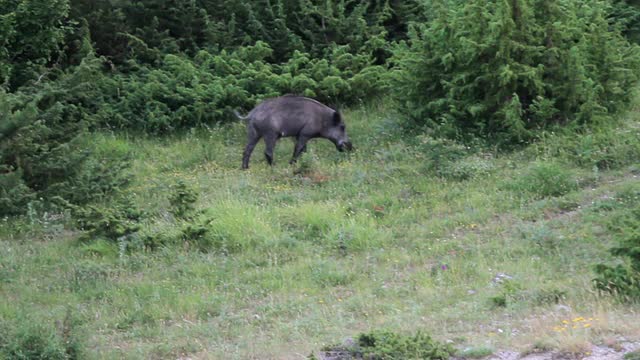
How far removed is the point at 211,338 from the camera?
1050 cm

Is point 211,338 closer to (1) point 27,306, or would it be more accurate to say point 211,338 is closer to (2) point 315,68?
(1) point 27,306

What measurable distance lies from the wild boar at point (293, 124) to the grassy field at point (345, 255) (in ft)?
1.08

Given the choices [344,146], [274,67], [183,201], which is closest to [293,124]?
[344,146]

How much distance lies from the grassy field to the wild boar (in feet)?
1.08

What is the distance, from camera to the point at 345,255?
43.9 ft

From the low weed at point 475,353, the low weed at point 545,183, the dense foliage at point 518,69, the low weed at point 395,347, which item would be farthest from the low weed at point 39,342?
the dense foliage at point 518,69

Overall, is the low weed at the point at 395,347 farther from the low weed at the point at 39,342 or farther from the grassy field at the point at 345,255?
the low weed at the point at 39,342

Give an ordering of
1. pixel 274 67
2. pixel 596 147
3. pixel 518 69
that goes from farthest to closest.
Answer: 1. pixel 274 67
2. pixel 518 69
3. pixel 596 147

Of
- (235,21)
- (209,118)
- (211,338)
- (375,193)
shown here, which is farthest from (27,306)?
(235,21)

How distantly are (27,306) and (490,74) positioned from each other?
9259 mm

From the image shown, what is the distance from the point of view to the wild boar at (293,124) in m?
18.2

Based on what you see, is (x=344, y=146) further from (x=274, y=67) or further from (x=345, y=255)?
(x=345, y=255)

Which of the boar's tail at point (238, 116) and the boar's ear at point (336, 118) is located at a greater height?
the boar's ear at point (336, 118)

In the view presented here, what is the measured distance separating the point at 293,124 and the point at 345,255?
5.49 metres
